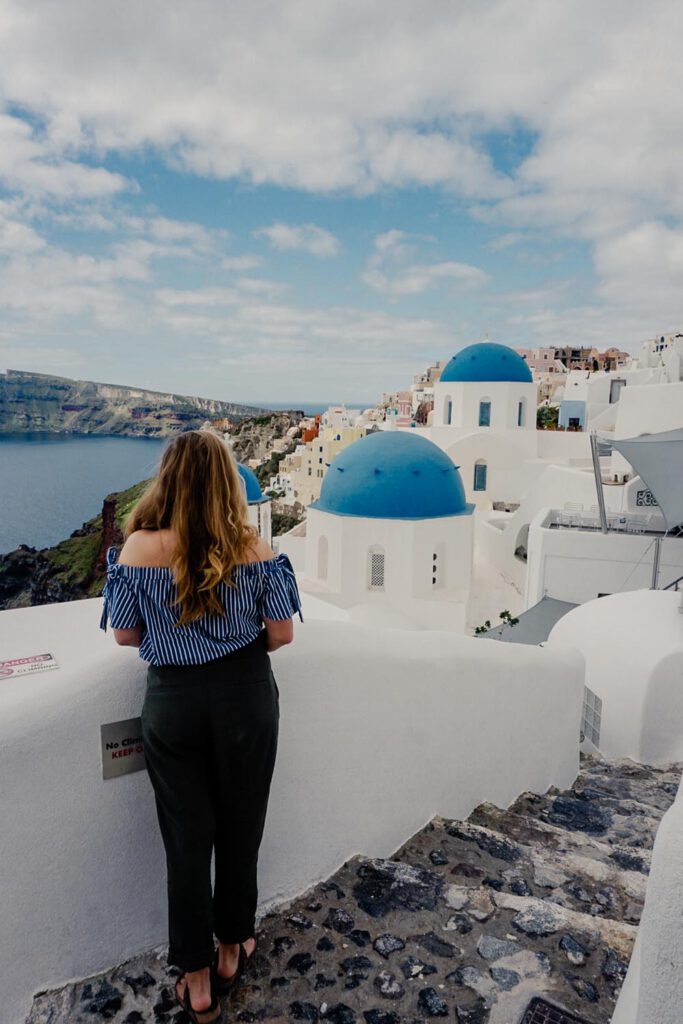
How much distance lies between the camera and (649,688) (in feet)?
18.2

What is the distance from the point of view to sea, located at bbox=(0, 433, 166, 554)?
4800cm

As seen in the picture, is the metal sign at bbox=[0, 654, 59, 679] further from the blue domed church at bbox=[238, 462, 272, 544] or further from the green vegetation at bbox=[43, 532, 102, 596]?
the green vegetation at bbox=[43, 532, 102, 596]

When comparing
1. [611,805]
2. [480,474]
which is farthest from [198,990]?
[480,474]

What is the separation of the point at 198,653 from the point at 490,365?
889 inches

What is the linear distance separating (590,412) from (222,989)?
35.7 m

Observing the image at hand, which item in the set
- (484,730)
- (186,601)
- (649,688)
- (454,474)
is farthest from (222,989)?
(454,474)

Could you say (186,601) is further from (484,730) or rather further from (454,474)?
(454,474)

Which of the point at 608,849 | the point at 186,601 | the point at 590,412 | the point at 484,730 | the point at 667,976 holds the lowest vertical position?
the point at 608,849

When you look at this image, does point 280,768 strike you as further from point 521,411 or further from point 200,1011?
point 521,411

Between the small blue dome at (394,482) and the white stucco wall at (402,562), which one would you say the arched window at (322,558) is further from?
the small blue dome at (394,482)

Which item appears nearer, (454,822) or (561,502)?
(454,822)

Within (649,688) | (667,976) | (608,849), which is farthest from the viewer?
(649,688)

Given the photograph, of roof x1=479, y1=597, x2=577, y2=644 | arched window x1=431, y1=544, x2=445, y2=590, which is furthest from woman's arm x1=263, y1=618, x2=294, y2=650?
arched window x1=431, y1=544, x2=445, y2=590

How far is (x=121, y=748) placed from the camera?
2.11 meters
